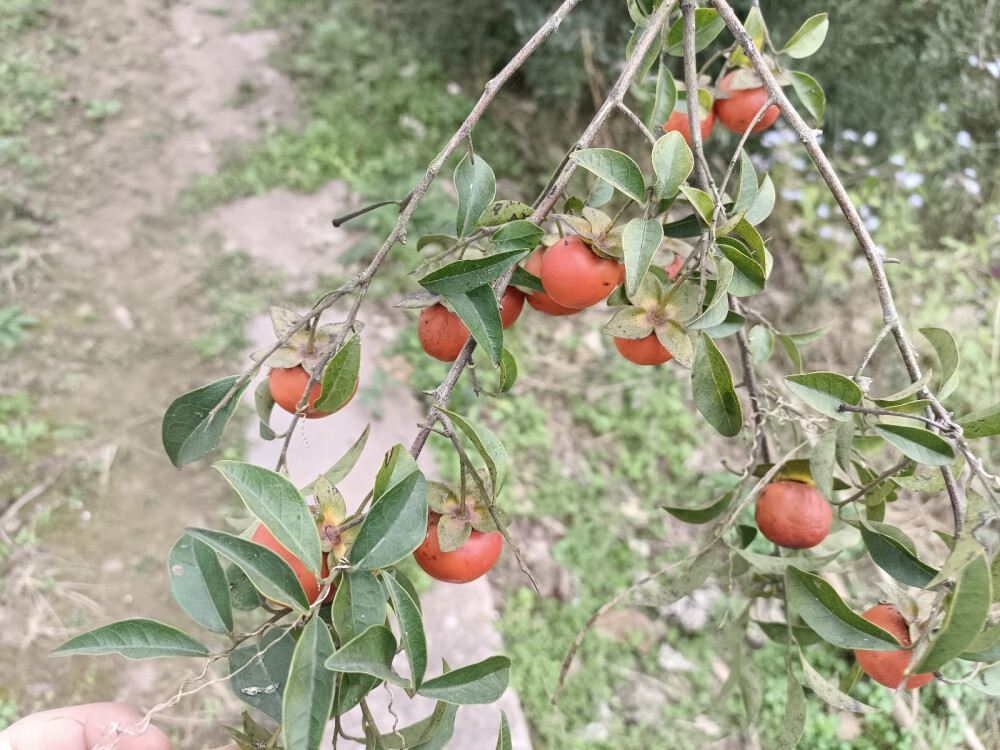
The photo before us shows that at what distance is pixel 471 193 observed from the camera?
72cm

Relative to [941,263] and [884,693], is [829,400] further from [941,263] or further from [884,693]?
[941,263]

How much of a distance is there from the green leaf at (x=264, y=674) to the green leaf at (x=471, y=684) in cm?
12

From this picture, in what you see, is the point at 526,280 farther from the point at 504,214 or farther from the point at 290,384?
the point at 290,384

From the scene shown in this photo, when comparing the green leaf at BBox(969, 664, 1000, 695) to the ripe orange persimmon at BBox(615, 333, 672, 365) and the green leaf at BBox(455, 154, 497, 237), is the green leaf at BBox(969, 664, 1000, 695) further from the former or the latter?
the green leaf at BBox(455, 154, 497, 237)

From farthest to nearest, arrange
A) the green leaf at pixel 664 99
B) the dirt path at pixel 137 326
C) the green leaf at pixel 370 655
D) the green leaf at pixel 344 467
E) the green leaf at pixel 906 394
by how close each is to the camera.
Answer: the dirt path at pixel 137 326, the green leaf at pixel 664 99, the green leaf at pixel 344 467, the green leaf at pixel 906 394, the green leaf at pixel 370 655

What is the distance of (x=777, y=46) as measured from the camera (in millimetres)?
2166

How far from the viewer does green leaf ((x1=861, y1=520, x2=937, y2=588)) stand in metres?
0.66

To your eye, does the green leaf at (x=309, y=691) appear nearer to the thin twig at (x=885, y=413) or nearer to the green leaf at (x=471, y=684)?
the green leaf at (x=471, y=684)

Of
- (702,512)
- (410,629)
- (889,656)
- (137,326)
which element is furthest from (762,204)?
(137,326)

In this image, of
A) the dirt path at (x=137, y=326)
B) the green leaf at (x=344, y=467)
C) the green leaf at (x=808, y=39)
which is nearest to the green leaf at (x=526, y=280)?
the green leaf at (x=344, y=467)

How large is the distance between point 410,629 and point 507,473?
6.5 inches

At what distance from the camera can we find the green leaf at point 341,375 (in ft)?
2.12

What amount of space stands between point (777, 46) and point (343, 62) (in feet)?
5.97

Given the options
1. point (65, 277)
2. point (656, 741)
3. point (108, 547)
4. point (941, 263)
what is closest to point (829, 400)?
point (656, 741)
